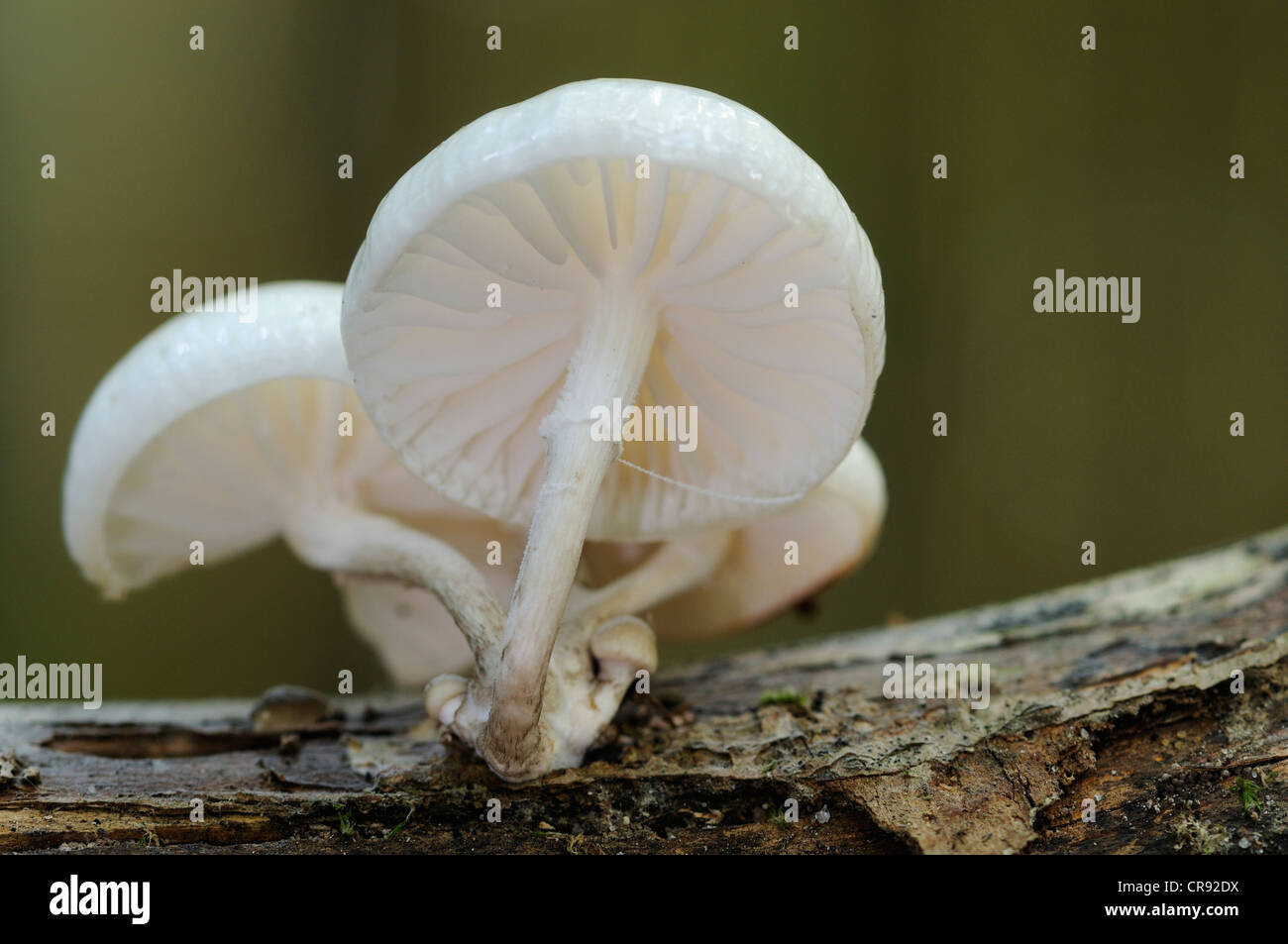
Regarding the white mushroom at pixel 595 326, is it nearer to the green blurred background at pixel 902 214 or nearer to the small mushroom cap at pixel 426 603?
the small mushroom cap at pixel 426 603

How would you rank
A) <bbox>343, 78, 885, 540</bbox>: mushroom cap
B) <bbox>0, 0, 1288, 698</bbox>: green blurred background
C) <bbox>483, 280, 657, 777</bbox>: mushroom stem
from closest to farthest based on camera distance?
<bbox>343, 78, 885, 540</bbox>: mushroom cap → <bbox>483, 280, 657, 777</bbox>: mushroom stem → <bbox>0, 0, 1288, 698</bbox>: green blurred background

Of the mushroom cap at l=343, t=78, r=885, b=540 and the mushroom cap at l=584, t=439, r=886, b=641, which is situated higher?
the mushroom cap at l=343, t=78, r=885, b=540

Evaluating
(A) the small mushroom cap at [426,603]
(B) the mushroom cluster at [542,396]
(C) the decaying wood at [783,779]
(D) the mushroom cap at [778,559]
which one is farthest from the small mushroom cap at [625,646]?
(A) the small mushroom cap at [426,603]

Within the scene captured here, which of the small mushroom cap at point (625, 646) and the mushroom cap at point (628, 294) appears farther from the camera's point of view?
the small mushroom cap at point (625, 646)

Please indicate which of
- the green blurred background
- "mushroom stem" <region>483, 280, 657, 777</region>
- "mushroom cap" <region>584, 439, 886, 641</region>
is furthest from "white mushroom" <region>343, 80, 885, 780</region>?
the green blurred background

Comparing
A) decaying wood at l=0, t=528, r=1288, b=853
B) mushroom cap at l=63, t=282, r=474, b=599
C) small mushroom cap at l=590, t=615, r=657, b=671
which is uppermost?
mushroom cap at l=63, t=282, r=474, b=599

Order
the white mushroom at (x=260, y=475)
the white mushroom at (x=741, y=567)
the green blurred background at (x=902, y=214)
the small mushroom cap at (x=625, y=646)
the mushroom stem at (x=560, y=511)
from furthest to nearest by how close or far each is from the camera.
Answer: the green blurred background at (x=902, y=214) < the white mushroom at (x=741, y=567) < the white mushroom at (x=260, y=475) < the small mushroom cap at (x=625, y=646) < the mushroom stem at (x=560, y=511)

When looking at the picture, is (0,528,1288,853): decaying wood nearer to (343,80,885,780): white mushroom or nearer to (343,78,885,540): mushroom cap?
(343,80,885,780): white mushroom

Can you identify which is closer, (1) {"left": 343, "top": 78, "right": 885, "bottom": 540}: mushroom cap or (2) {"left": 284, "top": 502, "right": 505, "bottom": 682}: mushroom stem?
(1) {"left": 343, "top": 78, "right": 885, "bottom": 540}: mushroom cap
